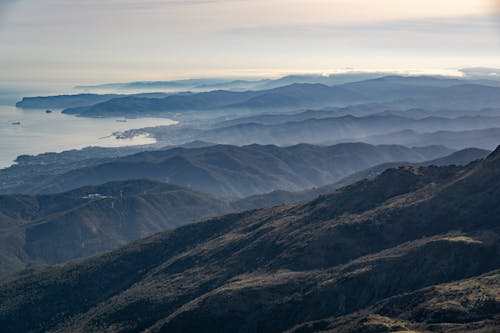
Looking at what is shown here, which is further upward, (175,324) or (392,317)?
(392,317)

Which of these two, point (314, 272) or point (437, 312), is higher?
point (437, 312)

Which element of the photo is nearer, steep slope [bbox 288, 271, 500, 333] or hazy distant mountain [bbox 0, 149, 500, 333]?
steep slope [bbox 288, 271, 500, 333]

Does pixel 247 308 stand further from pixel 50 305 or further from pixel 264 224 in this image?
pixel 50 305

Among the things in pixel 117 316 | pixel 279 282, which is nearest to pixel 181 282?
pixel 117 316

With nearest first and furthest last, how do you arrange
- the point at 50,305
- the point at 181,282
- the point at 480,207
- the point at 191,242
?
1. the point at 480,207
2. the point at 181,282
3. the point at 50,305
4. the point at 191,242

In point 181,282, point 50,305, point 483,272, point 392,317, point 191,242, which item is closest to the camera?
point 392,317

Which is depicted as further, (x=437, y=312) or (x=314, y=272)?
(x=314, y=272)

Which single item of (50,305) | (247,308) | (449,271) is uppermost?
(449,271)

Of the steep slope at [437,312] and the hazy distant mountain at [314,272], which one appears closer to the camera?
the steep slope at [437,312]
